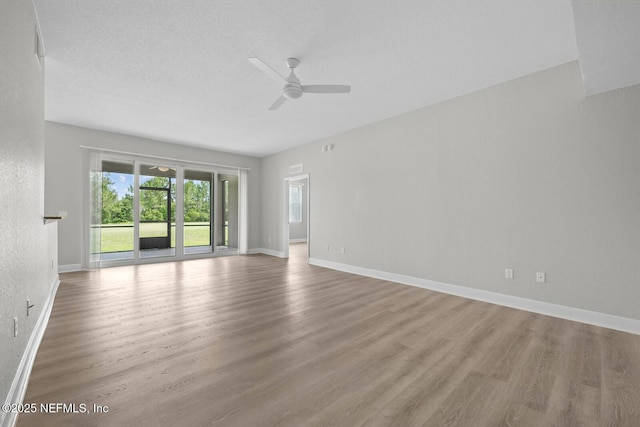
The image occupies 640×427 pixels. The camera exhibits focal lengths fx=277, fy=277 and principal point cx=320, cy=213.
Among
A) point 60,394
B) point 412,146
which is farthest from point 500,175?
point 60,394

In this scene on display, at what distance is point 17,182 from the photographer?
177 cm

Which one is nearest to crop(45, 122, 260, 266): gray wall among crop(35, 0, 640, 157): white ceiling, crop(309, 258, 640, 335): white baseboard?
crop(35, 0, 640, 157): white ceiling

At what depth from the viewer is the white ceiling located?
2322mm

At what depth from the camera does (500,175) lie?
11.6 ft

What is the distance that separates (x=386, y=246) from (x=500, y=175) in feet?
6.70

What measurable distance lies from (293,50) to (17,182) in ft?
8.14

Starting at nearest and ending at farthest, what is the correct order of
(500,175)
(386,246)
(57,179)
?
(500,175) → (386,246) → (57,179)

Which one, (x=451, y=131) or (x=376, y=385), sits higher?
(x=451, y=131)

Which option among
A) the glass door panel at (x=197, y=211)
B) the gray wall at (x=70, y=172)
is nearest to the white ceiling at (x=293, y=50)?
the gray wall at (x=70, y=172)

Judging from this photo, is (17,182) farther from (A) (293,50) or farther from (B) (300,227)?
(B) (300,227)

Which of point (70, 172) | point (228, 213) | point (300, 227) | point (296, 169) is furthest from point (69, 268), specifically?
point (300, 227)

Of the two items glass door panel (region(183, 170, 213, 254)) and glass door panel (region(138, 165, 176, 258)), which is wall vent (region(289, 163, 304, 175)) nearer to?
glass door panel (region(183, 170, 213, 254))

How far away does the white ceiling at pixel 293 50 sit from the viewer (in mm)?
2322

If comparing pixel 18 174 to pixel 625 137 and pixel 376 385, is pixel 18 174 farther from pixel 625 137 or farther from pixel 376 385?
pixel 625 137
